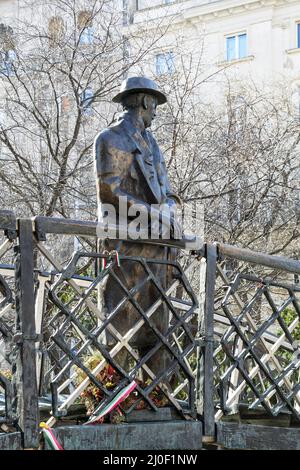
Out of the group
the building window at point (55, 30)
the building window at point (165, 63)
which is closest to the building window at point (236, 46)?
the building window at point (165, 63)

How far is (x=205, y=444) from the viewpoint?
17.8ft

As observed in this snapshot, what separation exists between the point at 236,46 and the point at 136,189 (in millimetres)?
22666

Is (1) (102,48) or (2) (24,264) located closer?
(2) (24,264)

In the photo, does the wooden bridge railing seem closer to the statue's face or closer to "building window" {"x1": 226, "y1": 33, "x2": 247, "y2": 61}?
the statue's face

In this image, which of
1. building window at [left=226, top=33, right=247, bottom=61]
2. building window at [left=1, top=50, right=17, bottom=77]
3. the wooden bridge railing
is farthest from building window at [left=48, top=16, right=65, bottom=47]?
building window at [left=226, top=33, right=247, bottom=61]

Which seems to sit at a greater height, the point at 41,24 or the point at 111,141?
the point at 41,24

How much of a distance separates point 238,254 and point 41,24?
38.9ft

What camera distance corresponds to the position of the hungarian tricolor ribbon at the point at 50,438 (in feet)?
14.9

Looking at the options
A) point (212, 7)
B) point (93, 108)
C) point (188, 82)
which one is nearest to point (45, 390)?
point (93, 108)

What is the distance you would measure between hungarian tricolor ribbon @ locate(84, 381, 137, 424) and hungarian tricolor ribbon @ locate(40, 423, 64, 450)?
0.36m

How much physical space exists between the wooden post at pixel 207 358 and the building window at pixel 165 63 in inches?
450

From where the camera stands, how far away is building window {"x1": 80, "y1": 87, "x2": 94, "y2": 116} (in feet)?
48.3

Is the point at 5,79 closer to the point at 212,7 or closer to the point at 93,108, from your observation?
the point at 93,108

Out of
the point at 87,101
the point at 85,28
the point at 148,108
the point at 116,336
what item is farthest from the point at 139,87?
the point at 85,28
